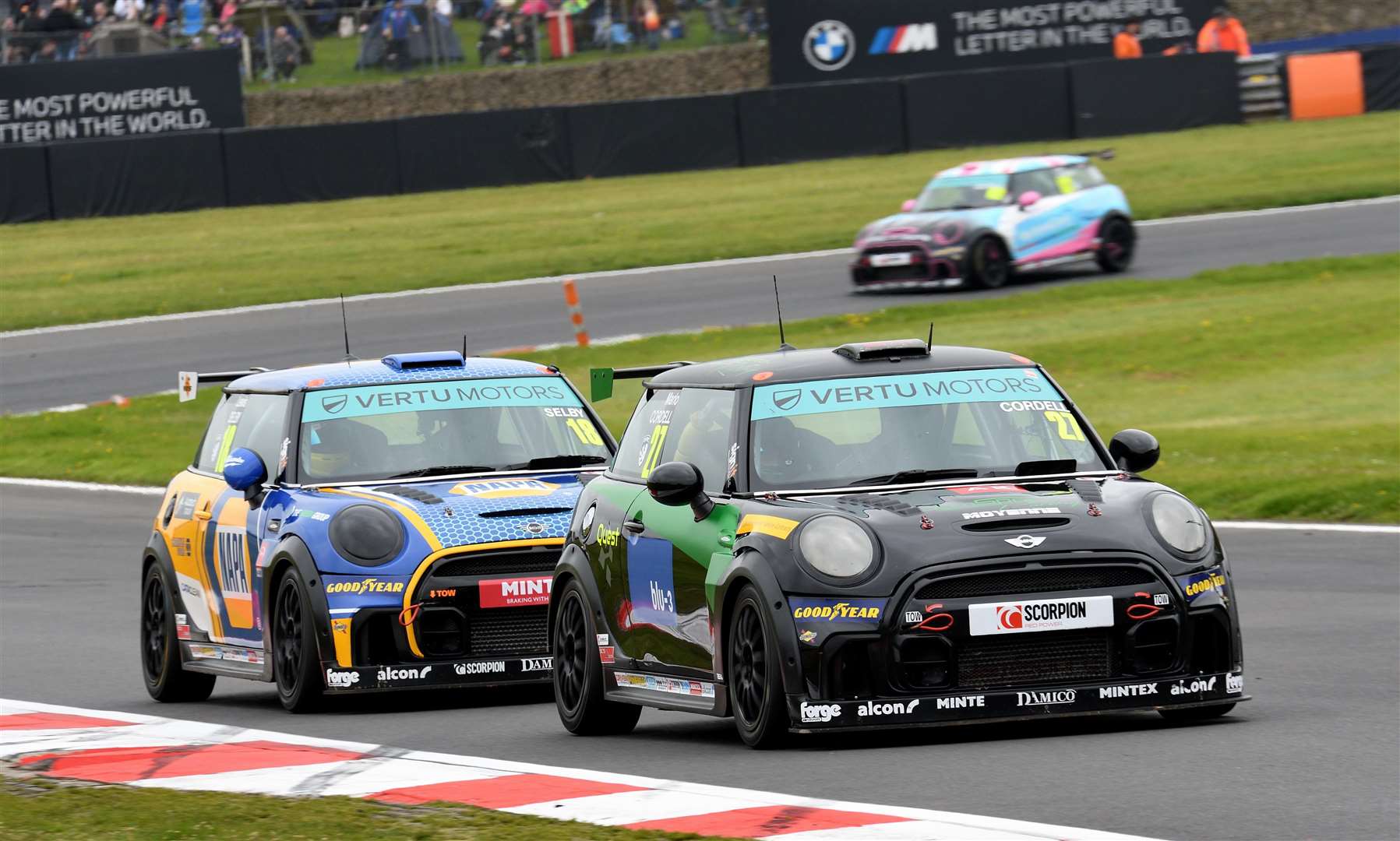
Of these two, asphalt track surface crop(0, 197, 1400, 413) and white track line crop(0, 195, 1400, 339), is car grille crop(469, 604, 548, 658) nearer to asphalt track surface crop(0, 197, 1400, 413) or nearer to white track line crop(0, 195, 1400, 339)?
asphalt track surface crop(0, 197, 1400, 413)

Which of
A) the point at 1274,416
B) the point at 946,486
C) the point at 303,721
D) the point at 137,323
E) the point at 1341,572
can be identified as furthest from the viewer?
the point at 137,323

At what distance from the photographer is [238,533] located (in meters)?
10.8

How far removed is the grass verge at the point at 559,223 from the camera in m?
35.5

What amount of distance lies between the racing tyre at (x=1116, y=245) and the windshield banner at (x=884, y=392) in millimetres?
22734

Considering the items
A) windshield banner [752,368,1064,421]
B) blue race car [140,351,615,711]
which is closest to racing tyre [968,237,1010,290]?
blue race car [140,351,615,711]

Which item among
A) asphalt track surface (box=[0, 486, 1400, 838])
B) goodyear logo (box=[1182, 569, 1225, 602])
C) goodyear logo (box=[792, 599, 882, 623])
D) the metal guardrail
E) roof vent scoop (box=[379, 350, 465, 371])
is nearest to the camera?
asphalt track surface (box=[0, 486, 1400, 838])

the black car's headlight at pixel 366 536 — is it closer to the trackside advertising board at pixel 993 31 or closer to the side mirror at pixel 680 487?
the side mirror at pixel 680 487

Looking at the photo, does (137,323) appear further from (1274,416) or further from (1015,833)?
(1015,833)

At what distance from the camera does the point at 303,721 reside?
32.0 ft

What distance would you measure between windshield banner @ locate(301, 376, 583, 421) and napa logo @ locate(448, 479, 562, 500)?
2.01 feet

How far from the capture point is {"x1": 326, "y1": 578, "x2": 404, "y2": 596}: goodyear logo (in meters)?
9.83

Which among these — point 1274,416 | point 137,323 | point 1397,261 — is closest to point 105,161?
point 137,323

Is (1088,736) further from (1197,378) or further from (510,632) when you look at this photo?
(1197,378)

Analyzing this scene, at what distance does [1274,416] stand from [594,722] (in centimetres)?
1312
